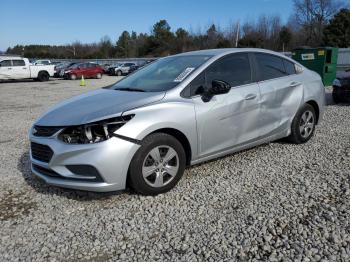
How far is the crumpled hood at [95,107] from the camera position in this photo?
12.5ft

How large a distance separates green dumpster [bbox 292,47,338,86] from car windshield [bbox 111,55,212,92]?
35.4ft

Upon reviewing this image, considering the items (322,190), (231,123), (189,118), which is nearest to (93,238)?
(189,118)

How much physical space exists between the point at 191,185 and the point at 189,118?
0.84 metres

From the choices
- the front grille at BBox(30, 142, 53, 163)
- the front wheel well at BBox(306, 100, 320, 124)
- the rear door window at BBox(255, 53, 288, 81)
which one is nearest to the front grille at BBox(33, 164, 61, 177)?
the front grille at BBox(30, 142, 53, 163)

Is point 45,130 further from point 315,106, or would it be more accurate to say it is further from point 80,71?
point 80,71

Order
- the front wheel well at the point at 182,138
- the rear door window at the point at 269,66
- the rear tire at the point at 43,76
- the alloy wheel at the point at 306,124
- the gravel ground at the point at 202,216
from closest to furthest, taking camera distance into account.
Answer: the gravel ground at the point at 202,216
the front wheel well at the point at 182,138
the rear door window at the point at 269,66
the alloy wheel at the point at 306,124
the rear tire at the point at 43,76

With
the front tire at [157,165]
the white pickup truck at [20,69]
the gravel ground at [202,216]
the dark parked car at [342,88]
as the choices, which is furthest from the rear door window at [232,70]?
the white pickup truck at [20,69]

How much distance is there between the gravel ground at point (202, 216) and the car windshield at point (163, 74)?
1.26m

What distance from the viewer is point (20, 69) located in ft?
83.6

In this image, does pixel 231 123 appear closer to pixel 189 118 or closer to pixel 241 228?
pixel 189 118

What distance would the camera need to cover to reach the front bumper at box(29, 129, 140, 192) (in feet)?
11.9

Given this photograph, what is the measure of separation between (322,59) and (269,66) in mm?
10042

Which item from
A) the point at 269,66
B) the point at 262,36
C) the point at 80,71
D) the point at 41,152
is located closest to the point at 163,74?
the point at 269,66

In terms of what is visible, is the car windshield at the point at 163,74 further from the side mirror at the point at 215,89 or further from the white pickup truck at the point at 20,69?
the white pickup truck at the point at 20,69
